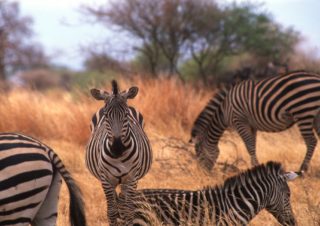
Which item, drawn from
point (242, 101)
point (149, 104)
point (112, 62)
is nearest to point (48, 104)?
point (149, 104)

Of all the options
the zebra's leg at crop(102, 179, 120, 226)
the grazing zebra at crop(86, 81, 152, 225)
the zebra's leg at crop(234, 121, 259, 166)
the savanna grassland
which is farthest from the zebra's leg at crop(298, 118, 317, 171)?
the zebra's leg at crop(102, 179, 120, 226)

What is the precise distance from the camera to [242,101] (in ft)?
28.2

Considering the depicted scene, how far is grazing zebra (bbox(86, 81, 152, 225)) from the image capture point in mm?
4797

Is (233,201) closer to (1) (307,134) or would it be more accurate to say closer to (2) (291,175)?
(2) (291,175)

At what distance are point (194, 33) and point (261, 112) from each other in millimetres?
11794

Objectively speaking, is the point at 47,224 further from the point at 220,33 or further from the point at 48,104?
the point at 220,33

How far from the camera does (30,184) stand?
3.64m

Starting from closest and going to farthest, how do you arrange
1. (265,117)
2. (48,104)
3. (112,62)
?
(265,117)
(48,104)
(112,62)

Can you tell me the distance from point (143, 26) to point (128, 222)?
1527 cm

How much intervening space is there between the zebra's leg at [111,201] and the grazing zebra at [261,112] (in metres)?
3.10

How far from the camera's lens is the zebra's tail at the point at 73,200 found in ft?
13.0

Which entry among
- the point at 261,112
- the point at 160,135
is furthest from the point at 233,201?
the point at 160,135

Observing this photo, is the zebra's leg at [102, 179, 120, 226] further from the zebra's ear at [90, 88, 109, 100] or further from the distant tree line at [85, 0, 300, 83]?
the distant tree line at [85, 0, 300, 83]

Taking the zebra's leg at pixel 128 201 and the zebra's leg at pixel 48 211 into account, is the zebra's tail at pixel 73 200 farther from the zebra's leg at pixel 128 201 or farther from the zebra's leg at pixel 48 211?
the zebra's leg at pixel 128 201
